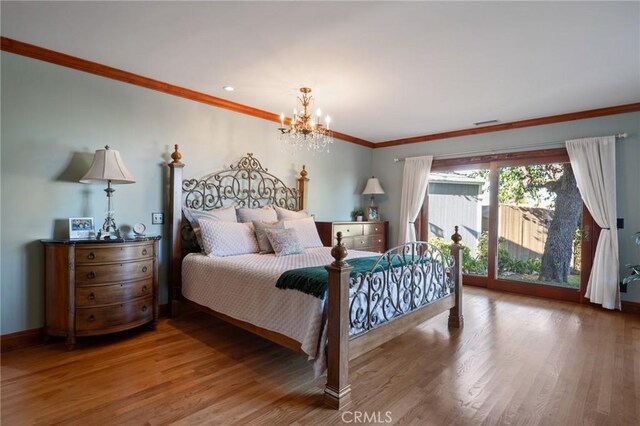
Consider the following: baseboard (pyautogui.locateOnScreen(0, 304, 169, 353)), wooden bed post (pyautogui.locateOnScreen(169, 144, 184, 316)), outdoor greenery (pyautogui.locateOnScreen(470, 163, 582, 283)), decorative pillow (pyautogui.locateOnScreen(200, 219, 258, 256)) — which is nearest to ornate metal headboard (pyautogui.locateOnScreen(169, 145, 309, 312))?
wooden bed post (pyautogui.locateOnScreen(169, 144, 184, 316))

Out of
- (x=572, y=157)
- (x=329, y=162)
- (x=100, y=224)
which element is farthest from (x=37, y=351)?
(x=572, y=157)

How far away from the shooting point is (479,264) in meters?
5.16

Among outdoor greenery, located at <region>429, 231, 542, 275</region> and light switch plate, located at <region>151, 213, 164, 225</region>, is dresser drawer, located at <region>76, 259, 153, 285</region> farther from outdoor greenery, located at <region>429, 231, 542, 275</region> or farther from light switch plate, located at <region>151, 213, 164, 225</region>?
outdoor greenery, located at <region>429, 231, 542, 275</region>

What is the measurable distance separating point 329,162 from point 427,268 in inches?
115

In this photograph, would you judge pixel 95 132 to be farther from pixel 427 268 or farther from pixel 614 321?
pixel 614 321

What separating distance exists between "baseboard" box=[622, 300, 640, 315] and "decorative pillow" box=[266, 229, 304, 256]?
12.8 ft

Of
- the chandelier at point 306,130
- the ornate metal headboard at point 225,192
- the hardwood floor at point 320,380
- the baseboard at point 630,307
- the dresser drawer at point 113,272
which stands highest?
the chandelier at point 306,130

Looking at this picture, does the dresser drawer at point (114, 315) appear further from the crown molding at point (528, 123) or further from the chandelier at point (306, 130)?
the crown molding at point (528, 123)

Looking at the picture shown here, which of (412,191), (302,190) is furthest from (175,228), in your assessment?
(412,191)

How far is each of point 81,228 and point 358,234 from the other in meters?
3.60

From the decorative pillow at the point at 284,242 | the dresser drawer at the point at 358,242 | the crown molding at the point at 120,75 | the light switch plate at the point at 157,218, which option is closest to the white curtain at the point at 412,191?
the dresser drawer at the point at 358,242

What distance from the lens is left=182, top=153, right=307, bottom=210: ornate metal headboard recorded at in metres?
3.73

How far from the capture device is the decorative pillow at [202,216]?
3449mm

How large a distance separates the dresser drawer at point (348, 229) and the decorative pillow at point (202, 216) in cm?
158
